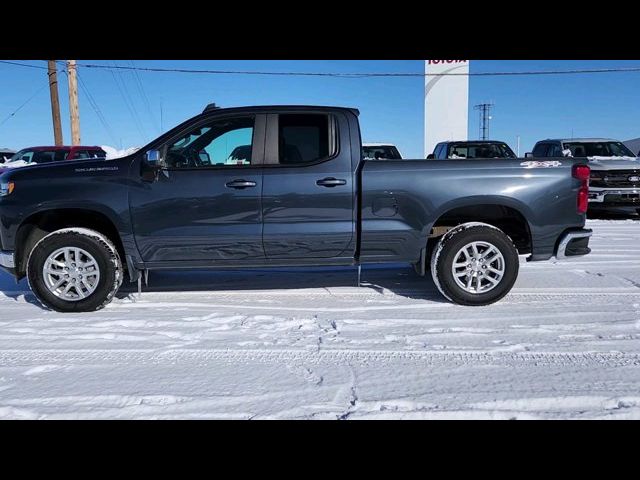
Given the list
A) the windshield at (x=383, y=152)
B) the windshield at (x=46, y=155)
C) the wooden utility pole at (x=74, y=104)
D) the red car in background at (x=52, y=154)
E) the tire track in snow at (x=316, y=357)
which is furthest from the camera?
the wooden utility pole at (x=74, y=104)

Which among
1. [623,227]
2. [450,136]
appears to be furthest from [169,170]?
[450,136]

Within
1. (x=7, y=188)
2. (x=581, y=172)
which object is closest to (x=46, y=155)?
(x=7, y=188)

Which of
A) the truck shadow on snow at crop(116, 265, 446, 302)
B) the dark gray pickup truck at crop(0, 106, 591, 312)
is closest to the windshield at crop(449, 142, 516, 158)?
the truck shadow on snow at crop(116, 265, 446, 302)

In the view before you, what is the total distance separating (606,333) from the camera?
4043mm

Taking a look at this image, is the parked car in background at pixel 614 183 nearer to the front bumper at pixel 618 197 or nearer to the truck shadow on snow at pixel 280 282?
the front bumper at pixel 618 197

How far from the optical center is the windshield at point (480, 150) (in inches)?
504

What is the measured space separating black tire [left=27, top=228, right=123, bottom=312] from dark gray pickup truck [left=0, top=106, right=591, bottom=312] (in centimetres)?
1

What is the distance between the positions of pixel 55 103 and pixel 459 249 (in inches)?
799

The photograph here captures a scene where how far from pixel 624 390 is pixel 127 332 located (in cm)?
374

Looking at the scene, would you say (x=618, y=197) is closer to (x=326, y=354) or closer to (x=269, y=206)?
(x=269, y=206)

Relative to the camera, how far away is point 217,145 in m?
4.82

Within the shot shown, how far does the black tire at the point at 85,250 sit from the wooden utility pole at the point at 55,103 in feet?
58.3

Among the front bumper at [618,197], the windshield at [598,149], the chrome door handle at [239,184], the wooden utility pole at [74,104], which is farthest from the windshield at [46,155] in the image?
the front bumper at [618,197]

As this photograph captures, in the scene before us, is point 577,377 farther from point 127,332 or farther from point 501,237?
point 127,332
